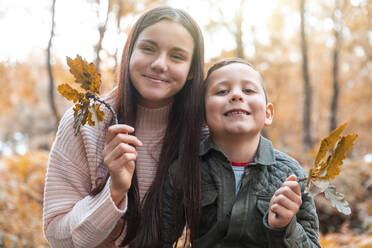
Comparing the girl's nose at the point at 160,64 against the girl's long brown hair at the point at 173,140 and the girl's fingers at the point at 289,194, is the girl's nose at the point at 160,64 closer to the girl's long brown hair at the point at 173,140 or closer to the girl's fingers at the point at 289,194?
the girl's long brown hair at the point at 173,140

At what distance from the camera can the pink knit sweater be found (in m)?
→ 1.60

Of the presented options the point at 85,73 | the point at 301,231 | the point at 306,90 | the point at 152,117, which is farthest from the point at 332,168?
the point at 306,90

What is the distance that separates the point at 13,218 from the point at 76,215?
2.85 metres

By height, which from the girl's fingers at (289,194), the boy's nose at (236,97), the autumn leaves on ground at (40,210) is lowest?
the autumn leaves on ground at (40,210)

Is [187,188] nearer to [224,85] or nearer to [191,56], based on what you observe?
[224,85]

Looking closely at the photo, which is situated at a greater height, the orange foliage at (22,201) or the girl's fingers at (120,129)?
the girl's fingers at (120,129)

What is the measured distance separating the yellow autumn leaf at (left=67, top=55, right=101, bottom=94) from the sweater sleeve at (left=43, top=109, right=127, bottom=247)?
48cm

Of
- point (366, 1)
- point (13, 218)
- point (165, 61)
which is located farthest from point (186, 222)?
point (366, 1)

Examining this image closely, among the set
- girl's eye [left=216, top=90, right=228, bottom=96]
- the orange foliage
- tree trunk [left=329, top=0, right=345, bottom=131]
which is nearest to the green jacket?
girl's eye [left=216, top=90, right=228, bottom=96]

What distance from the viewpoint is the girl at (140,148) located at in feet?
5.49

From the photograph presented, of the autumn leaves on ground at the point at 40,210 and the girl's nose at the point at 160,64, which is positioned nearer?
the girl's nose at the point at 160,64

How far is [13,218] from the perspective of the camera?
13.1 feet

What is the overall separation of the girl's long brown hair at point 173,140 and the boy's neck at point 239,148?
0.50ft

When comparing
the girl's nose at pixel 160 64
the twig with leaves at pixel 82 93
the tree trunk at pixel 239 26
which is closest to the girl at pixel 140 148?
the girl's nose at pixel 160 64
